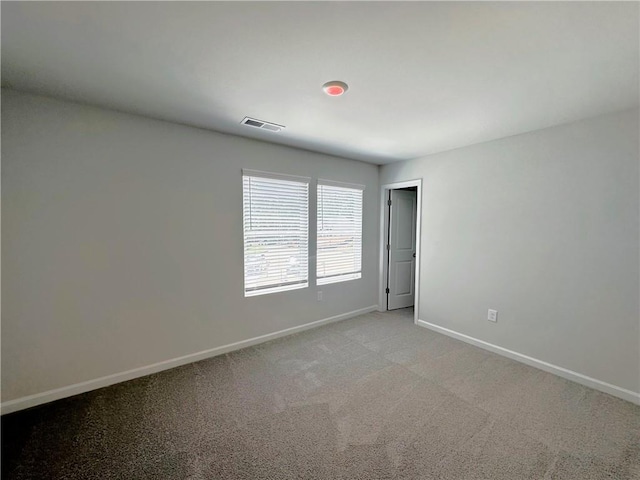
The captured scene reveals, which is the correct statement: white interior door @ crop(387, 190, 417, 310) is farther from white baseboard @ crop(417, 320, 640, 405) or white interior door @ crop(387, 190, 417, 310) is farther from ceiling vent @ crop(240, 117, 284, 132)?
ceiling vent @ crop(240, 117, 284, 132)

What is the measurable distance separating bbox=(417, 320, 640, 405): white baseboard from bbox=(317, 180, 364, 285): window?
5.05 ft

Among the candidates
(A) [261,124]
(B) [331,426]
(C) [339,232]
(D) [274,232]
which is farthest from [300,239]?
(B) [331,426]

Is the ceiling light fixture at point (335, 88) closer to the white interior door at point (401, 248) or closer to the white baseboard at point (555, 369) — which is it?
the white interior door at point (401, 248)

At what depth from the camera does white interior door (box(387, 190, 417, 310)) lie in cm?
441

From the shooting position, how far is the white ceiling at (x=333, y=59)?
1270 millimetres

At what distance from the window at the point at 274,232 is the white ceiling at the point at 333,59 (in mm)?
882

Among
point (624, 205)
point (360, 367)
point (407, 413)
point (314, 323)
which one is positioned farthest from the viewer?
point (314, 323)

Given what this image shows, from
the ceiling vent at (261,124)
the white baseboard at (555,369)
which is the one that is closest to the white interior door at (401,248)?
the white baseboard at (555,369)

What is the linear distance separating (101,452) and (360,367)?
6.72 feet

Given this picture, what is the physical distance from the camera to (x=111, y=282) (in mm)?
2365

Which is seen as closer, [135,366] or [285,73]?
[285,73]

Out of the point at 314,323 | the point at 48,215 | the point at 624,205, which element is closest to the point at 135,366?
the point at 48,215

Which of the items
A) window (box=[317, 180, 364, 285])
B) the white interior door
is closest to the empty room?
window (box=[317, 180, 364, 285])

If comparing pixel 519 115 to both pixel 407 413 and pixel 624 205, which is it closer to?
pixel 624 205
